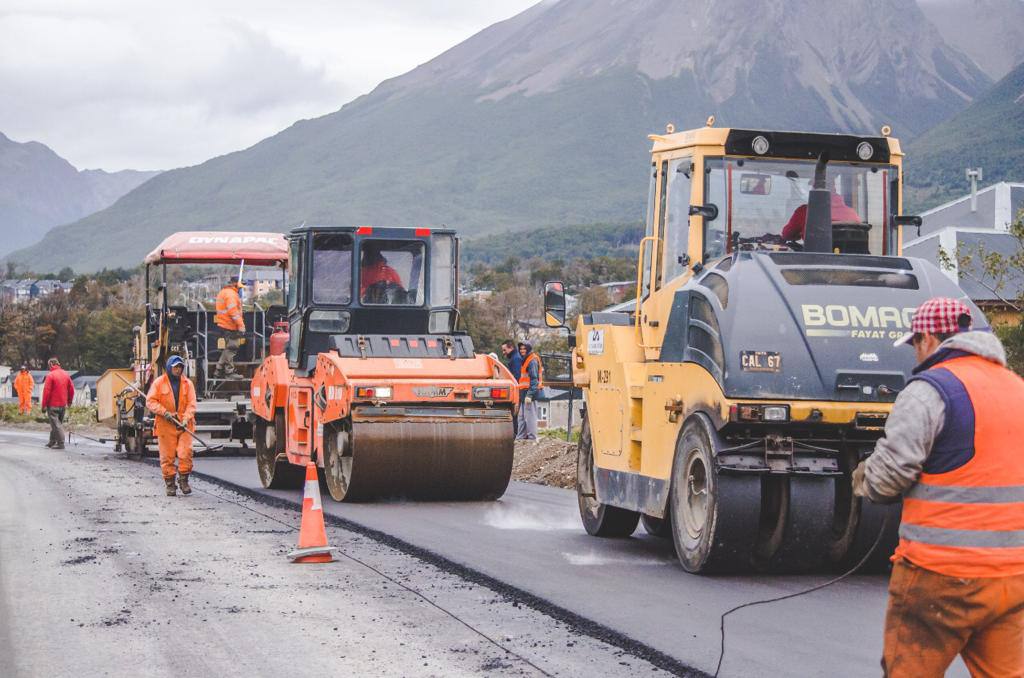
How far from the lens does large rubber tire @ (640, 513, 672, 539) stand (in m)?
12.0

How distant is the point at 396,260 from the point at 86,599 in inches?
314

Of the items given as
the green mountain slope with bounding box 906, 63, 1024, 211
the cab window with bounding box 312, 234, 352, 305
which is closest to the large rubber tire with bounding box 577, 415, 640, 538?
the cab window with bounding box 312, 234, 352, 305

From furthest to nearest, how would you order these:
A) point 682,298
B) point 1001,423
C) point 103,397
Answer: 1. point 103,397
2. point 682,298
3. point 1001,423

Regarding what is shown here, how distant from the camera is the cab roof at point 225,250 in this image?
23438 mm

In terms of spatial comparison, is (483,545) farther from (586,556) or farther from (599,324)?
(599,324)

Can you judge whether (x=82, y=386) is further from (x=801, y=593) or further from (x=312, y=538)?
(x=801, y=593)

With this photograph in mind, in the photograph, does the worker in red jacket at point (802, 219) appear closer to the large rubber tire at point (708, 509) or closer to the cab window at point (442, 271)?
the large rubber tire at point (708, 509)

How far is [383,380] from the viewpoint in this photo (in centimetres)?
1476

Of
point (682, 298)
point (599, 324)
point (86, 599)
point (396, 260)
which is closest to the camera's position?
point (86, 599)

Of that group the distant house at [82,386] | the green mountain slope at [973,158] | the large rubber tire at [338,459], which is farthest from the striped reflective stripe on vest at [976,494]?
the green mountain slope at [973,158]

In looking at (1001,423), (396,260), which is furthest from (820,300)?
(396,260)

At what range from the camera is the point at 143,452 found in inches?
992

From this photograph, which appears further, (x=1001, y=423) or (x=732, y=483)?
(x=732, y=483)

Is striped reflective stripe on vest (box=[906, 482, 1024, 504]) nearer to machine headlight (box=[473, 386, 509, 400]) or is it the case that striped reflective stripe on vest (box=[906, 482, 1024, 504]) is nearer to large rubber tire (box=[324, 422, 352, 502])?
machine headlight (box=[473, 386, 509, 400])
